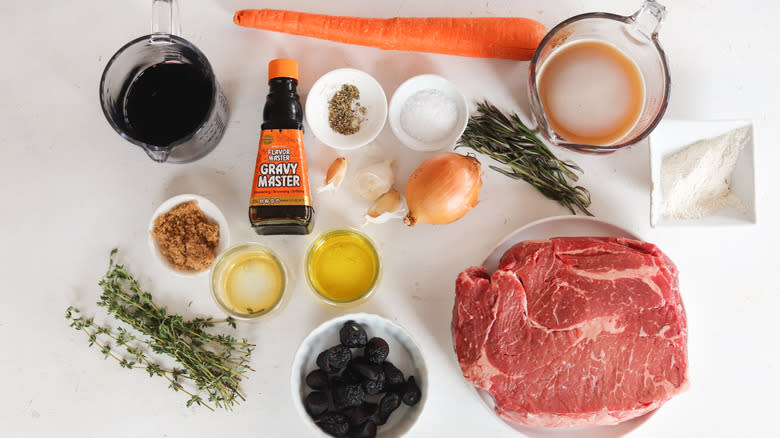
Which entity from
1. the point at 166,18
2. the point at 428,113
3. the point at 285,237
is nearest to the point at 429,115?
the point at 428,113

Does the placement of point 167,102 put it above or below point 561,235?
above

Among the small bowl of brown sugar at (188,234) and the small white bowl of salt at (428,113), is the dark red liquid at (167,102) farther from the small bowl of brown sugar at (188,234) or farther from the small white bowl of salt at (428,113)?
the small white bowl of salt at (428,113)

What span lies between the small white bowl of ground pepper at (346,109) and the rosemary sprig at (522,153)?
28cm

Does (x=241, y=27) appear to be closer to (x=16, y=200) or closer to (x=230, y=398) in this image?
(x=16, y=200)

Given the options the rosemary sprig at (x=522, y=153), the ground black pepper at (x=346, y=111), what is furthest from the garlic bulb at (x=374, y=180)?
the rosemary sprig at (x=522, y=153)

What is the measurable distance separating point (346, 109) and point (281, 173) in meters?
0.29

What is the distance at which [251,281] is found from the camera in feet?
4.57

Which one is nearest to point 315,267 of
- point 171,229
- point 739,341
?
point 171,229

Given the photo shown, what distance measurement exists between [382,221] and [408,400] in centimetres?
51

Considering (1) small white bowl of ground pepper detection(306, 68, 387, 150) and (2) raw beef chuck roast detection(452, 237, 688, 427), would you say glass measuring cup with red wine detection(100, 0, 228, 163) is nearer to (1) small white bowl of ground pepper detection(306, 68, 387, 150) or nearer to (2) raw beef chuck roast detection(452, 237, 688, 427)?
(1) small white bowl of ground pepper detection(306, 68, 387, 150)

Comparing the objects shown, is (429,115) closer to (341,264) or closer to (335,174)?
(335,174)

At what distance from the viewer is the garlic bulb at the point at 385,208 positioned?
138 cm

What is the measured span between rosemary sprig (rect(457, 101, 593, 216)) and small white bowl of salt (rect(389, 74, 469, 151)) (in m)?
0.05

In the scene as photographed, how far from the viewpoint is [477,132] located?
1405 millimetres
